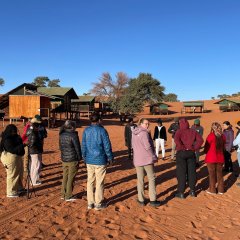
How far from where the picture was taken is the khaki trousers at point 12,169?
22.5ft

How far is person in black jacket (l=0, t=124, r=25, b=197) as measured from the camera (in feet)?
22.2

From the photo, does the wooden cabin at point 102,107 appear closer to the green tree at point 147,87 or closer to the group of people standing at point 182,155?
the green tree at point 147,87

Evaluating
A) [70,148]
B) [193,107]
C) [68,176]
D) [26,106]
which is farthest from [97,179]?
[193,107]

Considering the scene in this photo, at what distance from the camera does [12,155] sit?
6.87 m

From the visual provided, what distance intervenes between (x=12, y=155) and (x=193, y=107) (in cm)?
5657

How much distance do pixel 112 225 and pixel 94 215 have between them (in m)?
0.62

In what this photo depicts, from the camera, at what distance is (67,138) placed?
656cm

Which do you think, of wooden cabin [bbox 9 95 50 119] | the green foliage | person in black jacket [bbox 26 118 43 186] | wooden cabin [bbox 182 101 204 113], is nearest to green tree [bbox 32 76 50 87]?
the green foliage

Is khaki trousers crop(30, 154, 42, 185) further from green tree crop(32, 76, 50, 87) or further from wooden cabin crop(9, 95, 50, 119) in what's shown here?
green tree crop(32, 76, 50, 87)

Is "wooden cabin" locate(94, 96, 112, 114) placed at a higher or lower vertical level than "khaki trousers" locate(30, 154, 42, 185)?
higher

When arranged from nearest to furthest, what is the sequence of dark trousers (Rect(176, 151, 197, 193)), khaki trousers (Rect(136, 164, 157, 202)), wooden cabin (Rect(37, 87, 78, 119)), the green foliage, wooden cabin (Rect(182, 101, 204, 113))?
1. khaki trousers (Rect(136, 164, 157, 202))
2. dark trousers (Rect(176, 151, 197, 193))
3. wooden cabin (Rect(37, 87, 78, 119))
4. wooden cabin (Rect(182, 101, 204, 113))
5. the green foliage

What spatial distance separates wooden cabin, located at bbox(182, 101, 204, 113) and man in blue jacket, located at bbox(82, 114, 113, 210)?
185ft

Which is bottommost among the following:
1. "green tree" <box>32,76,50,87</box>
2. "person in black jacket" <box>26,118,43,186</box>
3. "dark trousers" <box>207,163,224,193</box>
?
"dark trousers" <box>207,163,224,193</box>

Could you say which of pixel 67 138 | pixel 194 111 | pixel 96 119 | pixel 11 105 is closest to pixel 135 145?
pixel 96 119
